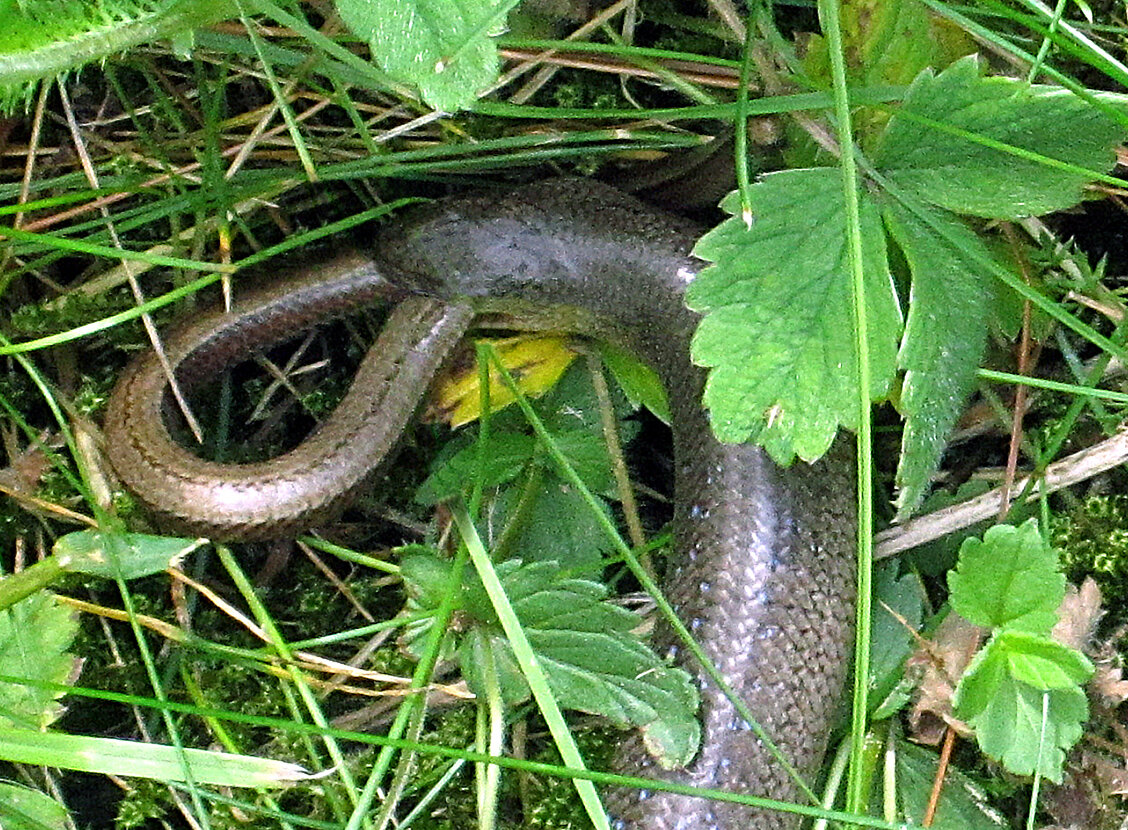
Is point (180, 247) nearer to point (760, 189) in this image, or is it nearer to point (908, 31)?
point (760, 189)

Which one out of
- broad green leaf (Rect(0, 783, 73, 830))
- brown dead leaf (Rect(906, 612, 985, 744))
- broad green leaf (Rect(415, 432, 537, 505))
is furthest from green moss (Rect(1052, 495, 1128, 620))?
broad green leaf (Rect(0, 783, 73, 830))

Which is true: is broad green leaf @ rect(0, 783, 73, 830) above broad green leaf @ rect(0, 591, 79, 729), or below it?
below

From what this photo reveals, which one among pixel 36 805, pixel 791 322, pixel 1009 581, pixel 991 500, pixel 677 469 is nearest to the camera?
pixel 791 322

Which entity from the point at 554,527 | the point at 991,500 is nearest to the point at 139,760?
the point at 554,527

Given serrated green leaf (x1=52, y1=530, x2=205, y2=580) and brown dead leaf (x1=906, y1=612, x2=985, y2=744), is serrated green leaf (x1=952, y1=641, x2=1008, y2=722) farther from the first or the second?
serrated green leaf (x1=52, y1=530, x2=205, y2=580)

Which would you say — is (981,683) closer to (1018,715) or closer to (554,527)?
(1018,715)

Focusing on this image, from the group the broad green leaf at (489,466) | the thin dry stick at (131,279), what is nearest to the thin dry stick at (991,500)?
the broad green leaf at (489,466)
